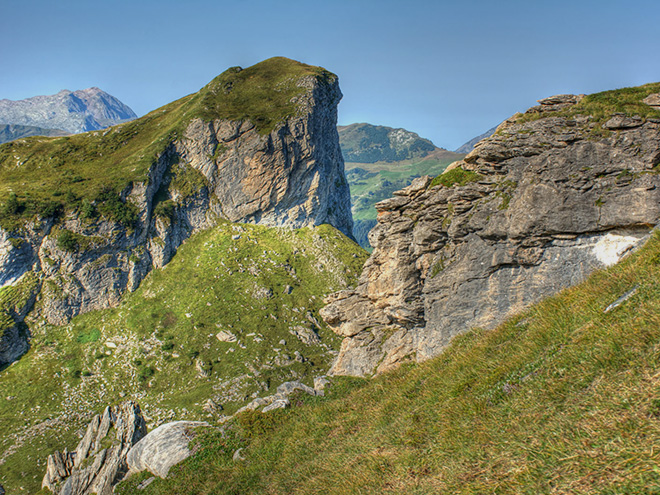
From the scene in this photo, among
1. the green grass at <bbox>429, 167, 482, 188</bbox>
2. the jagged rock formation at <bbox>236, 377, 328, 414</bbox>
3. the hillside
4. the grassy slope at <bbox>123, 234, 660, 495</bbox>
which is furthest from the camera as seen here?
the hillside

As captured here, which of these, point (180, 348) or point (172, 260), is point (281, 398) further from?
point (172, 260)

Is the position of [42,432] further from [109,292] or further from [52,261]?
[52,261]

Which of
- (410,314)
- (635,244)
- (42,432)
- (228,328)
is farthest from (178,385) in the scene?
(635,244)

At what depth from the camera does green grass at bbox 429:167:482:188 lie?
23.2 m

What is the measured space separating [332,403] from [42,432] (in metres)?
55.4

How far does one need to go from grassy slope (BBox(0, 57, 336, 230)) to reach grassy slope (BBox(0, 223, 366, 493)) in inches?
788

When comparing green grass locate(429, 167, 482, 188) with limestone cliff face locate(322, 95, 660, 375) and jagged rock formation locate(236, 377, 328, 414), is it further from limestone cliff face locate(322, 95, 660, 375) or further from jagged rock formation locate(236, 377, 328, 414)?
jagged rock formation locate(236, 377, 328, 414)

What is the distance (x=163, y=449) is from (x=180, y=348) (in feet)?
162

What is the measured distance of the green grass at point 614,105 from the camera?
19109 mm

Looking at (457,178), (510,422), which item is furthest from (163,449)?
(457,178)

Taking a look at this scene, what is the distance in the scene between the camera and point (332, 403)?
698 inches

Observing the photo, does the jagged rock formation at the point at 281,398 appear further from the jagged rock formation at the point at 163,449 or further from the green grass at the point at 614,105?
the green grass at the point at 614,105

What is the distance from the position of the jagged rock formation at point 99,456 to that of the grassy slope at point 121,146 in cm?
5143

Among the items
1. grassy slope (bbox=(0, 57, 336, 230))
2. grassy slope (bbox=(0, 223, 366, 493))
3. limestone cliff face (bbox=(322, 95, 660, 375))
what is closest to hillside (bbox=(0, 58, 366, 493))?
grassy slope (bbox=(0, 223, 366, 493))
